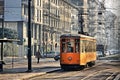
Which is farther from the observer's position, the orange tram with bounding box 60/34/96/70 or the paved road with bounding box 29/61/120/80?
the orange tram with bounding box 60/34/96/70

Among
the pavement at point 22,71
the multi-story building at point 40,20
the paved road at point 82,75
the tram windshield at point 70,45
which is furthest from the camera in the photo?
the multi-story building at point 40,20

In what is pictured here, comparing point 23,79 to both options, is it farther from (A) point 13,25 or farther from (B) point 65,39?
(A) point 13,25

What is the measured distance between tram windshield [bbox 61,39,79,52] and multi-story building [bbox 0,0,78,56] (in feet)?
138

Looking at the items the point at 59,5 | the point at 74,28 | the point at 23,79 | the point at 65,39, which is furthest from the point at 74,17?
the point at 23,79

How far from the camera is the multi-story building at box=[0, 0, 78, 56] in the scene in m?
83.4

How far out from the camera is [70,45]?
37.5 metres

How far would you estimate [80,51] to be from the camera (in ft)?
122

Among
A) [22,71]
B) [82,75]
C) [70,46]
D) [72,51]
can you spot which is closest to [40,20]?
[70,46]

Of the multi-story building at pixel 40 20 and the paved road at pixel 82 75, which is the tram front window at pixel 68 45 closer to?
the paved road at pixel 82 75

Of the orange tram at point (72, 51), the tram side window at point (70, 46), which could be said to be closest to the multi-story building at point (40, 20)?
the orange tram at point (72, 51)

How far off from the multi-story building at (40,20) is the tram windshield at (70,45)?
4216 cm

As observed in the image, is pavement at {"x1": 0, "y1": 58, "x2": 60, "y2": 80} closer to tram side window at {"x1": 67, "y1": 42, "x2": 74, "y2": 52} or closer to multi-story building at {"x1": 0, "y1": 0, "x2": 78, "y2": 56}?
tram side window at {"x1": 67, "y1": 42, "x2": 74, "y2": 52}

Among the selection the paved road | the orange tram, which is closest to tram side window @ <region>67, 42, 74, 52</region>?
the orange tram

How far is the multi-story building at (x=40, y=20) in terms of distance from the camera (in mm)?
83375
